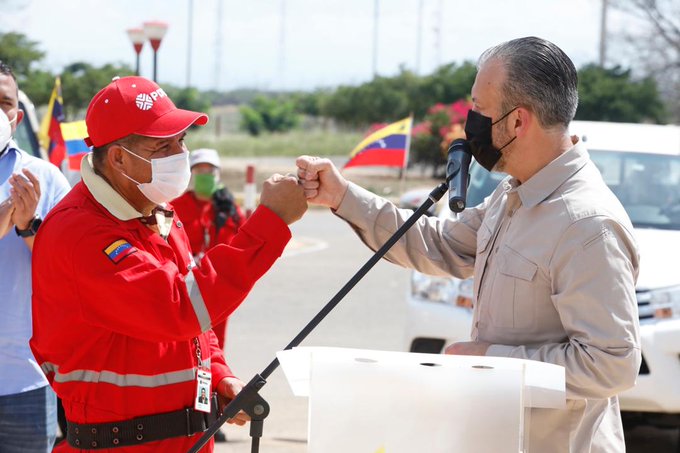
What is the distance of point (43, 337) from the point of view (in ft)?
10.9

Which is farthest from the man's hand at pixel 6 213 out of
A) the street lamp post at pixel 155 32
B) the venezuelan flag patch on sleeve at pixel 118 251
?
the street lamp post at pixel 155 32

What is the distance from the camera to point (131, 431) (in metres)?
3.27

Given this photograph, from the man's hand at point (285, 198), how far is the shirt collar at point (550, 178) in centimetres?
73

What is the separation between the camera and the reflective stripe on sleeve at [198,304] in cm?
319

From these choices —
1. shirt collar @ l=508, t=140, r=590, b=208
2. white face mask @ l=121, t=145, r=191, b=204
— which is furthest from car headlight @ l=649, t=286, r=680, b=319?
white face mask @ l=121, t=145, r=191, b=204

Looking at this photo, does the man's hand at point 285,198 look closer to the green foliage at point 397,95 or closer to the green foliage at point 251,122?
the green foliage at point 397,95

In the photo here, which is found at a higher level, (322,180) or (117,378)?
(322,180)

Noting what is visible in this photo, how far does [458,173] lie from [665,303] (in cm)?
356

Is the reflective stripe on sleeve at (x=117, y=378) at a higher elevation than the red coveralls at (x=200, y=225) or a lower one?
higher

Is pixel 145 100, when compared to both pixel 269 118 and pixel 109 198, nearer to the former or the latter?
pixel 109 198

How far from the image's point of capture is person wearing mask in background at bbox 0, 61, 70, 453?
13.5 feet

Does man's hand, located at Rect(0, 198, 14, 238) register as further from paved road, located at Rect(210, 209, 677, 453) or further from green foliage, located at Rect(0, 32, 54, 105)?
green foliage, located at Rect(0, 32, 54, 105)

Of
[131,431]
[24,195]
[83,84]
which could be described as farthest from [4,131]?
[83,84]

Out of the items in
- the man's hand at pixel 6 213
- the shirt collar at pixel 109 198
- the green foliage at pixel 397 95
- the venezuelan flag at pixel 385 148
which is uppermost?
the shirt collar at pixel 109 198
